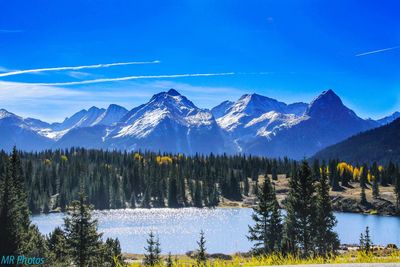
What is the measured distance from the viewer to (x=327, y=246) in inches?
2672

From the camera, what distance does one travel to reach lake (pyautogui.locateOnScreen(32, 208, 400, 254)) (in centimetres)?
10000

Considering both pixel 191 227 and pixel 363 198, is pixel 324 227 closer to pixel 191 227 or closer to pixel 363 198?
pixel 191 227

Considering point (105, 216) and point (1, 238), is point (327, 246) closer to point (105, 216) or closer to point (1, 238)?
point (1, 238)

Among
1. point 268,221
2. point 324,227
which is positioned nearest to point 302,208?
point 268,221

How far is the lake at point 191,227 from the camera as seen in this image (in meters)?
100

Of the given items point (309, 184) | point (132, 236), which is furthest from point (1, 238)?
point (132, 236)

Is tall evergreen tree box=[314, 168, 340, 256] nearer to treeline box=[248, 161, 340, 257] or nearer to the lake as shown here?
treeline box=[248, 161, 340, 257]

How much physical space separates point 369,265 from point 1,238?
1291 inches

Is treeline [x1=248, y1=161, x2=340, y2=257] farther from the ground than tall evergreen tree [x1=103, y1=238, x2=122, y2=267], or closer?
farther from the ground

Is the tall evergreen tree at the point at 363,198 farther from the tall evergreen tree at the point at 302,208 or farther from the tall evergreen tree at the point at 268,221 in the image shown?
the tall evergreen tree at the point at 302,208

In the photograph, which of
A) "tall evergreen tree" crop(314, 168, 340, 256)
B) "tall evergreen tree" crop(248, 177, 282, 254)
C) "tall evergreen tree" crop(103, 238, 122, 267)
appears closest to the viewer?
"tall evergreen tree" crop(103, 238, 122, 267)

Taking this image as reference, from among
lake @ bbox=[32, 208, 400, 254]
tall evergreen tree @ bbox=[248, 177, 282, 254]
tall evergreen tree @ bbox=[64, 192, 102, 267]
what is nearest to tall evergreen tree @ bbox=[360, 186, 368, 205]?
lake @ bbox=[32, 208, 400, 254]

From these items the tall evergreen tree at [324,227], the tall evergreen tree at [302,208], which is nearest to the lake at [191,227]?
the tall evergreen tree at [324,227]

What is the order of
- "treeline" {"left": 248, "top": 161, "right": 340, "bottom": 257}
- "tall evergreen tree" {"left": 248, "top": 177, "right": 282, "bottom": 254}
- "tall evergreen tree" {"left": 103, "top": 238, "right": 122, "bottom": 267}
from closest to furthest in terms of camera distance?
"tall evergreen tree" {"left": 103, "top": 238, "right": 122, "bottom": 267}, "treeline" {"left": 248, "top": 161, "right": 340, "bottom": 257}, "tall evergreen tree" {"left": 248, "top": 177, "right": 282, "bottom": 254}
